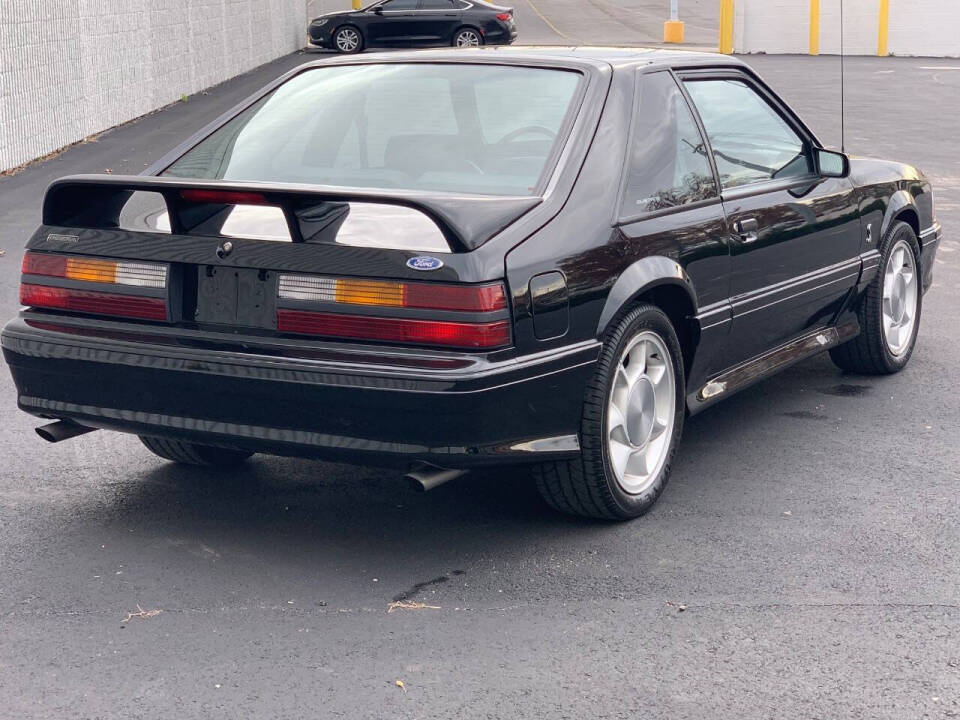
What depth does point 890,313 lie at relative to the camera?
663cm

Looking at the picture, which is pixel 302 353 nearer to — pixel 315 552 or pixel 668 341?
pixel 315 552

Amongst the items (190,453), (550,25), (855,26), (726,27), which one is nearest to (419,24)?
(726,27)

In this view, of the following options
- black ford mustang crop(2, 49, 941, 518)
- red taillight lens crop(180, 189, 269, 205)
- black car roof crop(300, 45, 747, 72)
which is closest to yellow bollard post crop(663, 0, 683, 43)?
black ford mustang crop(2, 49, 941, 518)

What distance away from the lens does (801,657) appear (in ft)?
11.6

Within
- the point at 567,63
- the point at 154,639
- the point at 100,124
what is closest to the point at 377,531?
the point at 154,639

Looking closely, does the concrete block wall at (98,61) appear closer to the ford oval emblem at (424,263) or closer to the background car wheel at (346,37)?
the background car wheel at (346,37)

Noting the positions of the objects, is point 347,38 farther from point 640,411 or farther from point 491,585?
point 491,585

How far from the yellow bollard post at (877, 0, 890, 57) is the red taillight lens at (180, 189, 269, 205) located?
31.6 meters

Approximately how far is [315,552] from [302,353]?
2.34 feet

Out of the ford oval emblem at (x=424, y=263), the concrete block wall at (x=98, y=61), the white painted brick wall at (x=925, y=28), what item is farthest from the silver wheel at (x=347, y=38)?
the ford oval emblem at (x=424, y=263)

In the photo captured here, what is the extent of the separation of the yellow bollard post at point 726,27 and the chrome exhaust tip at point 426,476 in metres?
31.3

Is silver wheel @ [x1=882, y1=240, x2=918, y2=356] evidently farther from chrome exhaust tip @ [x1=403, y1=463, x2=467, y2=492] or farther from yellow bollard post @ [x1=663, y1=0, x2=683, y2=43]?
yellow bollard post @ [x1=663, y1=0, x2=683, y2=43]

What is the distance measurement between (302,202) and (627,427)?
135cm

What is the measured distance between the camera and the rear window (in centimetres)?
457
